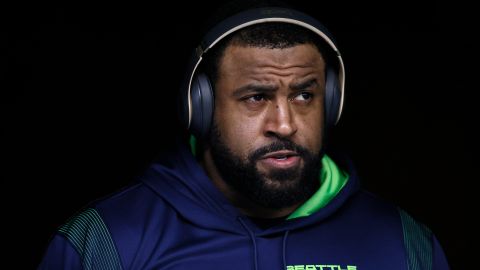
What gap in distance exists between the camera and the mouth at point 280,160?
245cm

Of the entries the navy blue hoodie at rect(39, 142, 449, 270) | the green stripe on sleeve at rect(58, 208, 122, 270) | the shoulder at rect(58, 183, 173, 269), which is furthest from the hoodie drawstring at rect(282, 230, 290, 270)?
the green stripe on sleeve at rect(58, 208, 122, 270)

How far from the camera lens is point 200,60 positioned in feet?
8.08

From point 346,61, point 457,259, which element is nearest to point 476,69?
point 346,61

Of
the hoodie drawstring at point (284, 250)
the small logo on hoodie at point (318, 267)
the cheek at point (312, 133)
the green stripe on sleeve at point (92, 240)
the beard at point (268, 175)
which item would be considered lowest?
the small logo on hoodie at point (318, 267)


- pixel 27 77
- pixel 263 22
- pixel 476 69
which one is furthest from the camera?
pixel 476 69

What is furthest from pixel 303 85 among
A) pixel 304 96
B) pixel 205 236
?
pixel 205 236

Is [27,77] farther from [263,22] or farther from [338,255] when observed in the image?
[338,255]

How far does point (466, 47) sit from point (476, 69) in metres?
0.10

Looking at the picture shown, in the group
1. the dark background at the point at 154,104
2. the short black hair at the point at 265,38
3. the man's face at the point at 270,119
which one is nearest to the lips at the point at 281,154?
the man's face at the point at 270,119

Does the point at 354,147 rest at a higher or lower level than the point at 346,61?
lower

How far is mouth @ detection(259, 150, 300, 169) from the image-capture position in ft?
8.02

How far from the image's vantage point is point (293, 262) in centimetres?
245

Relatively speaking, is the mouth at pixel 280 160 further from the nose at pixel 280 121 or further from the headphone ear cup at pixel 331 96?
the headphone ear cup at pixel 331 96

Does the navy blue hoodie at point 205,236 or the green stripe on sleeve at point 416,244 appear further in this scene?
the green stripe on sleeve at point 416,244
